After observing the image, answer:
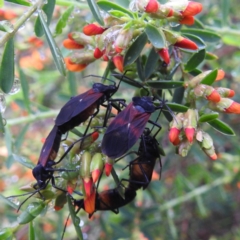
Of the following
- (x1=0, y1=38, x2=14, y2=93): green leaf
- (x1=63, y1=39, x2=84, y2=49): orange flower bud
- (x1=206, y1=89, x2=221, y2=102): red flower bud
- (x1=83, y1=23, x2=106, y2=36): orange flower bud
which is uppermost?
(x1=83, y1=23, x2=106, y2=36): orange flower bud

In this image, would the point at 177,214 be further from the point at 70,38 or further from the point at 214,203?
the point at 70,38

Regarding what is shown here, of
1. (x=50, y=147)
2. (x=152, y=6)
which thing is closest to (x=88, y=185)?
(x=50, y=147)

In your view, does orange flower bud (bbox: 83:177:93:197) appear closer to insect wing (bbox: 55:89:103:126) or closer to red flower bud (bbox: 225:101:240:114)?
insect wing (bbox: 55:89:103:126)

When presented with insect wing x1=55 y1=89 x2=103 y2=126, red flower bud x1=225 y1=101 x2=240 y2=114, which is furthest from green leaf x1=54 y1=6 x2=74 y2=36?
red flower bud x1=225 y1=101 x2=240 y2=114

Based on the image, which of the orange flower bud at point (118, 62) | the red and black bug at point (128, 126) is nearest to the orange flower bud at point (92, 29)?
the orange flower bud at point (118, 62)

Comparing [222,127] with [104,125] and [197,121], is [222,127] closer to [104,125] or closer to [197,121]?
[197,121]

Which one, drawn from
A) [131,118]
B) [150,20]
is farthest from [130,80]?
[150,20]
